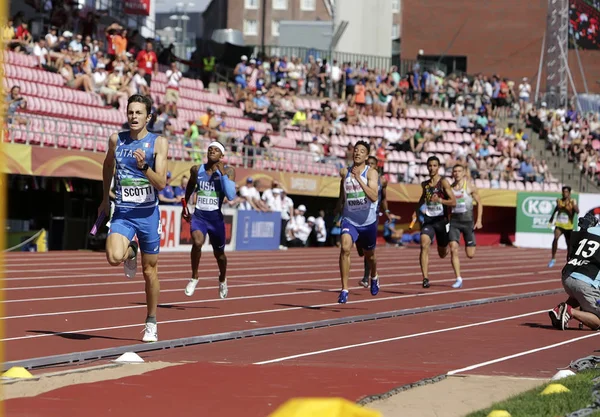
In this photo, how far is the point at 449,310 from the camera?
15.5 metres

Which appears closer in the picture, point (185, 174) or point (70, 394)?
point (70, 394)

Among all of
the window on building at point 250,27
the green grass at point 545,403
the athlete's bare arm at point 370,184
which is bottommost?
the green grass at point 545,403

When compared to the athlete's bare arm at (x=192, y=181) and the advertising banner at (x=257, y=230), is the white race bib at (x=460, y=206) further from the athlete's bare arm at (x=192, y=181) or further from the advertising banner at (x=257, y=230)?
the advertising banner at (x=257, y=230)

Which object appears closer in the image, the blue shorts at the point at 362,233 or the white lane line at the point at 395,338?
the white lane line at the point at 395,338

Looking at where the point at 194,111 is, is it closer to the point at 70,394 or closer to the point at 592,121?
the point at 592,121

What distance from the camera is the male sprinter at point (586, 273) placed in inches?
497

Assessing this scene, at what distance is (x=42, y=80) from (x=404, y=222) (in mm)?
16399

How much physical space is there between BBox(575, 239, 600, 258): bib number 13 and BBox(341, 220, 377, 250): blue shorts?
3.45 meters

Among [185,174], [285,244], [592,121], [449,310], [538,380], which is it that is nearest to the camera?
[538,380]

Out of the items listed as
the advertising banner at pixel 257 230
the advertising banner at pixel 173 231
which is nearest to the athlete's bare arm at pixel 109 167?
the advertising banner at pixel 173 231

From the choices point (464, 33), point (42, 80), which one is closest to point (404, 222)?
point (42, 80)

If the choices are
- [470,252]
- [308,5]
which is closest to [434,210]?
[470,252]

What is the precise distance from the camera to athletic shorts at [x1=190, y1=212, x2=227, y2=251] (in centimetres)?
1509

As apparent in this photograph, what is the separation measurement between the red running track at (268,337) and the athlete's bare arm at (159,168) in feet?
4.73
